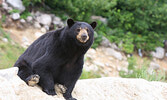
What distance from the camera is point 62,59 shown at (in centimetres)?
419

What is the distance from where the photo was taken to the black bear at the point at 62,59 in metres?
4.10

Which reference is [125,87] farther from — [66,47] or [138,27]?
[138,27]

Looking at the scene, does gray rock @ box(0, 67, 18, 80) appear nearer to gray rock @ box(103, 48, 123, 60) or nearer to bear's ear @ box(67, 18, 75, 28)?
bear's ear @ box(67, 18, 75, 28)

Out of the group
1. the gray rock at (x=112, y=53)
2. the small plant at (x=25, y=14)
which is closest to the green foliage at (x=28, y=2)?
the small plant at (x=25, y=14)

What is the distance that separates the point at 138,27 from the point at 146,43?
0.91 m

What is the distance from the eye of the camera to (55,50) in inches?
165

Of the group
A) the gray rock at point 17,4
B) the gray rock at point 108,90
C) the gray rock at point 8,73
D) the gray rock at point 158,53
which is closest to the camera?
the gray rock at point 8,73

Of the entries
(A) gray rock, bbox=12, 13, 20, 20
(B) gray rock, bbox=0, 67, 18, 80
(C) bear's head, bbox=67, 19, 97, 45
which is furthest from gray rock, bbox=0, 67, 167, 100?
(A) gray rock, bbox=12, 13, 20, 20

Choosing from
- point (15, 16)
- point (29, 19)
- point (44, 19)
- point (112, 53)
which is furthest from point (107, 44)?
point (15, 16)

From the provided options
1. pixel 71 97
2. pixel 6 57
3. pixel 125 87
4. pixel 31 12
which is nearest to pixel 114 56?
pixel 31 12

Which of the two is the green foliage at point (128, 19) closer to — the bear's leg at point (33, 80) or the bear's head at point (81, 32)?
the bear's head at point (81, 32)

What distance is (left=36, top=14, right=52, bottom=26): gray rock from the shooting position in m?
10.6

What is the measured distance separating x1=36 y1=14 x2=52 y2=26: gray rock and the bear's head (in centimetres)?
662

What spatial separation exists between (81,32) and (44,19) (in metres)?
6.93
